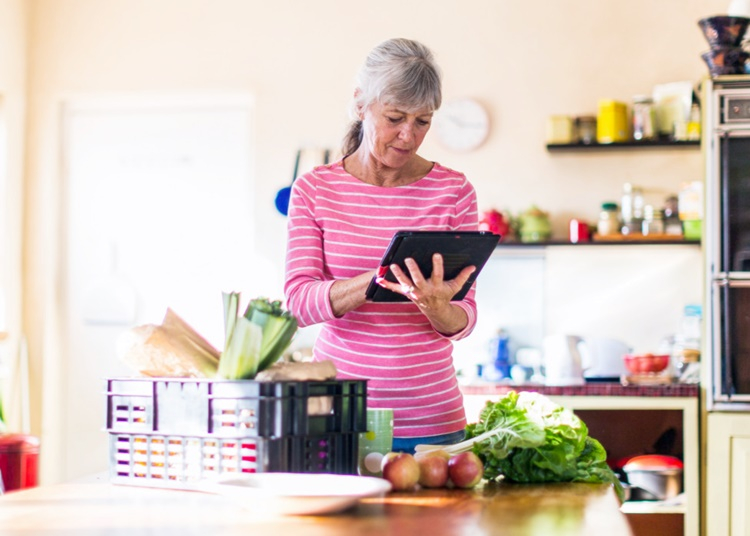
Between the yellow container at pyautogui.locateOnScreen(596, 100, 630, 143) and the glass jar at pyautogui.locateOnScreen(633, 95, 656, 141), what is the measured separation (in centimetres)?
5

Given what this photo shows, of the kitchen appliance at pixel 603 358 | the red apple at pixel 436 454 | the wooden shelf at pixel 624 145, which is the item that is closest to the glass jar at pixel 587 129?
the wooden shelf at pixel 624 145

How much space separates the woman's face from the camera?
204 cm

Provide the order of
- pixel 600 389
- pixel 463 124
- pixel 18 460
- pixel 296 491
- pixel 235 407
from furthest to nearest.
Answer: pixel 463 124, pixel 18 460, pixel 600 389, pixel 235 407, pixel 296 491

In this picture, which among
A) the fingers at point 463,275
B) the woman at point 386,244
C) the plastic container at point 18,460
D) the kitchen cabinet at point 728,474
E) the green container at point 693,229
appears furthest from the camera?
the green container at point 693,229

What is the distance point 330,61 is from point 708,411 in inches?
92.9

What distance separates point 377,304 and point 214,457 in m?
0.57

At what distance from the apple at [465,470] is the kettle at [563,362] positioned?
257 cm

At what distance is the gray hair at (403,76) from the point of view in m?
2.00

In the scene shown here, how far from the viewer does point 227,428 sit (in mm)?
1515

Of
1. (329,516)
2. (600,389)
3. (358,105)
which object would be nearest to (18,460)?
(600,389)

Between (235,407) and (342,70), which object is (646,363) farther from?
(235,407)

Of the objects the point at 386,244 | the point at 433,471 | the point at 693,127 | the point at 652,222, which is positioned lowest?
the point at 433,471

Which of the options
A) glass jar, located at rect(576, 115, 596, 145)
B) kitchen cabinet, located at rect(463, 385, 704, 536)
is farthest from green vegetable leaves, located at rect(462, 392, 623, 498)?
glass jar, located at rect(576, 115, 596, 145)

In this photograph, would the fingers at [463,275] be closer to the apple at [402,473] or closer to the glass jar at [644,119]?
the apple at [402,473]
